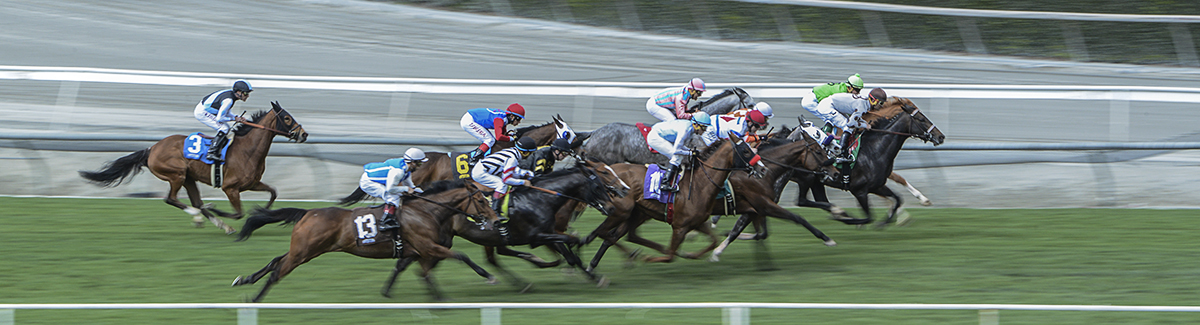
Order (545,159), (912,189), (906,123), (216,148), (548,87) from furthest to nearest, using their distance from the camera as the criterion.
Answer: (548,87)
(912,189)
(216,148)
(906,123)
(545,159)

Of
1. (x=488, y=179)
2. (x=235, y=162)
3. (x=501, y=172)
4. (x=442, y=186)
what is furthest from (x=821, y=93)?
(x=235, y=162)

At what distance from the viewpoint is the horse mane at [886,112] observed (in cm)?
1017

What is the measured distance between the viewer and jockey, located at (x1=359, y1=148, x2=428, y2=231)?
24.8 ft

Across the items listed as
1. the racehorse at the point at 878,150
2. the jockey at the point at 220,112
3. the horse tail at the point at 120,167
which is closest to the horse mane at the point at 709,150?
Answer: the racehorse at the point at 878,150

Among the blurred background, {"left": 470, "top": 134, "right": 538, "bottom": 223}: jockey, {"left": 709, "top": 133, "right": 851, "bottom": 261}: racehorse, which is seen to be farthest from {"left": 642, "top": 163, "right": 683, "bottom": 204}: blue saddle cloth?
the blurred background

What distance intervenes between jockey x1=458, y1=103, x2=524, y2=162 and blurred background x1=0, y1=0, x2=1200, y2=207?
1.75 m

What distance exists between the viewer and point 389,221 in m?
7.35

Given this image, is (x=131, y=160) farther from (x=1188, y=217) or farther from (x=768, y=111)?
(x=1188, y=217)

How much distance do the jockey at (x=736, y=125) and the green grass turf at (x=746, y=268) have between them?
942 millimetres

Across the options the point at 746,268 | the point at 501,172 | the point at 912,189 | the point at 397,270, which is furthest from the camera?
the point at 912,189

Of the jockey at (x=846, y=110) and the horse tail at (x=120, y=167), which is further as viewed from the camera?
the horse tail at (x=120, y=167)

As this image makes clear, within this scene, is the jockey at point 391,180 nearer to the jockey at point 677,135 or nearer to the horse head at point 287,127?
the jockey at point 677,135

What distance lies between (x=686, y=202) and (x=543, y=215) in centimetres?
112

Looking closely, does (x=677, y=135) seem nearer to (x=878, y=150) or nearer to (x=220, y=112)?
(x=878, y=150)
